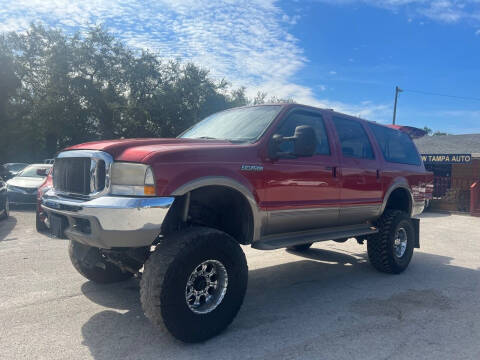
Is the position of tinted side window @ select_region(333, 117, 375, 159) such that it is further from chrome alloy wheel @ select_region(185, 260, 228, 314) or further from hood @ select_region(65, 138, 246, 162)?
chrome alloy wheel @ select_region(185, 260, 228, 314)

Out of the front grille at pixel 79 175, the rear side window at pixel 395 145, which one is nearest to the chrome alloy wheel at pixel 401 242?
the rear side window at pixel 395 145

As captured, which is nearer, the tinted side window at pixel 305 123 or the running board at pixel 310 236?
the running board at pixel 310 236

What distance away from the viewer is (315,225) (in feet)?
14.8

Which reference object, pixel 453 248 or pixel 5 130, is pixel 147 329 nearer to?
pixel 453 248

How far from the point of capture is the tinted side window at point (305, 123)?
13.4 feet

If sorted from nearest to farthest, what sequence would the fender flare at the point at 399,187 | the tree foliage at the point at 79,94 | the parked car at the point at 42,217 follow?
the parked car at the point at 42,217 < the fender flare at the point at 399,187 < the tree foliage at the point at 79,94

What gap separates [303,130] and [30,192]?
1093 cm

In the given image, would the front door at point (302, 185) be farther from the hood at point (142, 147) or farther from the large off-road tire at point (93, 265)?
the large off-road tire at point (93, 265)

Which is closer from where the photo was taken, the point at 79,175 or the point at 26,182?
the point at 79,175

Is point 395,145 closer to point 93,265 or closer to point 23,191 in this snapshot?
point 93,265

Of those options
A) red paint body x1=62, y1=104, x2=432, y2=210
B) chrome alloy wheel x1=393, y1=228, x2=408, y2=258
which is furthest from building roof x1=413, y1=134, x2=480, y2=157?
red paint body x1=62, y1=104, x2=432, y2=210

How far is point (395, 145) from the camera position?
20.1 ft

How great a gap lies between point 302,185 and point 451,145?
20.9 meters

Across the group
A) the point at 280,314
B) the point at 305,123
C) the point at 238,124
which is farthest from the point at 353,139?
the point at 280,314
